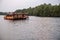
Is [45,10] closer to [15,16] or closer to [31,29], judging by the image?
[31,29]

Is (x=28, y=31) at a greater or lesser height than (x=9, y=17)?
lesser

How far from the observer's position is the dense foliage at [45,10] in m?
3.83

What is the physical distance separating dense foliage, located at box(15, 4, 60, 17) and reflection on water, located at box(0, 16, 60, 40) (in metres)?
0.08


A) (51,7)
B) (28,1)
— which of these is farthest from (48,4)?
(28,1)

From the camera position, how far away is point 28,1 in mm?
3922

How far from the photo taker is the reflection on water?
381 cm

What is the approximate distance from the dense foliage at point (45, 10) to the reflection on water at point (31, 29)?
83 mm

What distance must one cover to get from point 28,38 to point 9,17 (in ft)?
1.83

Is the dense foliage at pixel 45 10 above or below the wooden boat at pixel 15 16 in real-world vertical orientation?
above

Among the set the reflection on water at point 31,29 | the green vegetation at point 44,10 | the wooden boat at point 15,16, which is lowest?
the reflection on water at point 31,29

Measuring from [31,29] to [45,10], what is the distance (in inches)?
18.4

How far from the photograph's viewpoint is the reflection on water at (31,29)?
3.81m

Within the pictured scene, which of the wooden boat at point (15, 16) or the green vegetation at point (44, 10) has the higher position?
the green vegetation at point (44, 10)

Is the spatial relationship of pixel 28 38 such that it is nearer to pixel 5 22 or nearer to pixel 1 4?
pixel 5 22
